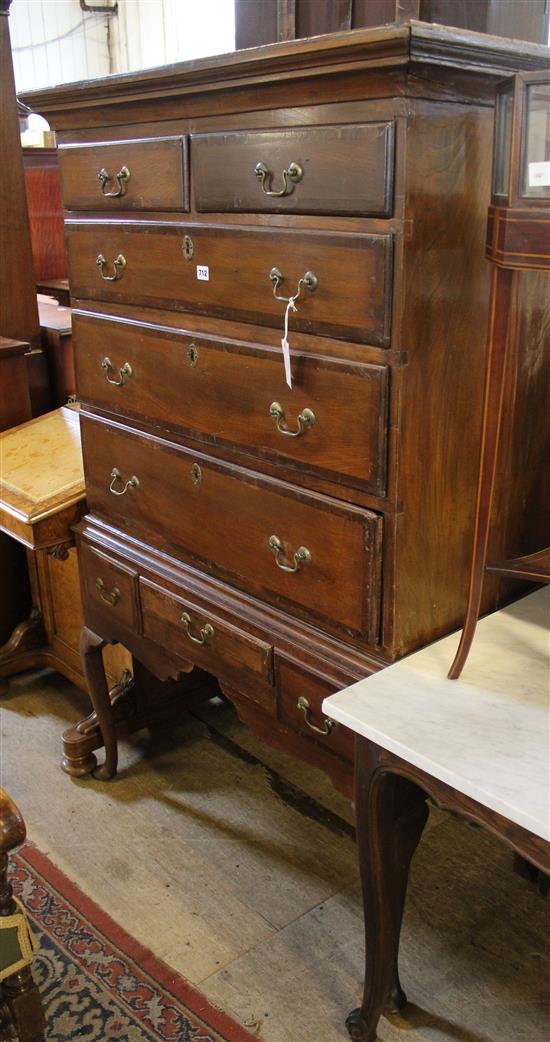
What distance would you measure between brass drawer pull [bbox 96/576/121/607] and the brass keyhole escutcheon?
825mm

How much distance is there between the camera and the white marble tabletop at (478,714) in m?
1.25

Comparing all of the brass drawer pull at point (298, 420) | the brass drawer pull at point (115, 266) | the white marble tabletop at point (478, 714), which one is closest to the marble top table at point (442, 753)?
the white marble tabletop at point (478, 714)

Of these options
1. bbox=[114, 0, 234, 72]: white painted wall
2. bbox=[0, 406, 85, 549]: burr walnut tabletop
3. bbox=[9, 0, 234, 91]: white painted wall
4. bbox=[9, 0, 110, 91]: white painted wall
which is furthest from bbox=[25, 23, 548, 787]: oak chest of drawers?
bbox=[9, 0, 110, 91]: white painted wall

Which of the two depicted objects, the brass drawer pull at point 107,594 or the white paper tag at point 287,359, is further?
the brass drawer pull at point 107,594

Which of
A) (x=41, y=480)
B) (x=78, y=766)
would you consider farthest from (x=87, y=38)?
(x=78, y=766)

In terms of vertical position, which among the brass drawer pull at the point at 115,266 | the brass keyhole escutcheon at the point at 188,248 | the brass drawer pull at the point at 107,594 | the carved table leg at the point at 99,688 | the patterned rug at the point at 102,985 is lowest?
the patterned rug at the point at 102,985

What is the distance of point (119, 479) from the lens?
2096 mm

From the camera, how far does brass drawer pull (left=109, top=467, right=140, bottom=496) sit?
2.04 meters

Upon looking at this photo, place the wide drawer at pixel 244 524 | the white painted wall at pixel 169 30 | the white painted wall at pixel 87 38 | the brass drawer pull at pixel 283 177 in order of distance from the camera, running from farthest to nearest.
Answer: the white painted wall at pixel 87 38 → the white painted wall at pixel 169 30 → the wide drawer at pixel 244 524 → the brass drawer pull at pixel 283 177

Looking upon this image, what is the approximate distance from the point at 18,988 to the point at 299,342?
1.10m

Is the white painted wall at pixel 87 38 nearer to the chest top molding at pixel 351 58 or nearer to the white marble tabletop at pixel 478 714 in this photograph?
the chest top molding at pixel 351 58

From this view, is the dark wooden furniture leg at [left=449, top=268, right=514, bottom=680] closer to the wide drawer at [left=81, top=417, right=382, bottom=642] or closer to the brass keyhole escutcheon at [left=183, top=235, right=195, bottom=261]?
the wide drawer at [left=81, top=417, right=382, bottom=642]

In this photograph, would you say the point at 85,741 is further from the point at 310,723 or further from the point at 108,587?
the point at 310,723

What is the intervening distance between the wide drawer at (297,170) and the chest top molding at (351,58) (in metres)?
0.08
